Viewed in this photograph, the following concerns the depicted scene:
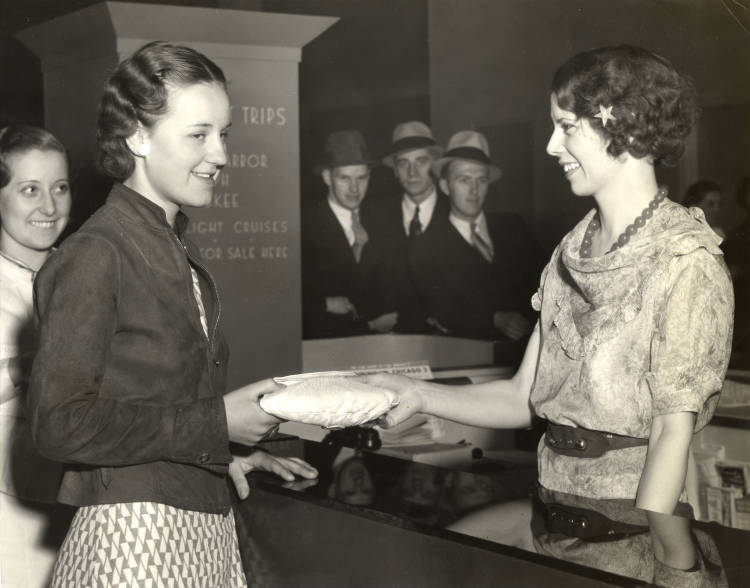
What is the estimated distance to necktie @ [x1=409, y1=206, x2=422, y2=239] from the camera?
22.1ft

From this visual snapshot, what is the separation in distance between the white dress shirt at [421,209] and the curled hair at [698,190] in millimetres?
1728

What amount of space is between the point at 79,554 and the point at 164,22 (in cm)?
345

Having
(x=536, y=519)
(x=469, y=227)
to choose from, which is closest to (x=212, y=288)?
(x=536, y=519)

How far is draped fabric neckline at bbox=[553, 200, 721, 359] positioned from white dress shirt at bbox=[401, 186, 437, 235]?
474 cm

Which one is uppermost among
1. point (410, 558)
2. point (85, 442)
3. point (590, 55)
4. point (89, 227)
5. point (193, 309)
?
point (590, 55)

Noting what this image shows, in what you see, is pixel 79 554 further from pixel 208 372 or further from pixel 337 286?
pixel 337 286

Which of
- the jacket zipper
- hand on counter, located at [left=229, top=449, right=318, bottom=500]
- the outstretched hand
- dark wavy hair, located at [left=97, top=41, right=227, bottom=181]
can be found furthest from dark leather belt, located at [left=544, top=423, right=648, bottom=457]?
dark wavy hair, located at [left=97, top=41, right=227, bottom=181]

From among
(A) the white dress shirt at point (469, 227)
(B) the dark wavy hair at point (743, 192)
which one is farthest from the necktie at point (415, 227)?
(B) the dark wavy hair at point (743, 192)

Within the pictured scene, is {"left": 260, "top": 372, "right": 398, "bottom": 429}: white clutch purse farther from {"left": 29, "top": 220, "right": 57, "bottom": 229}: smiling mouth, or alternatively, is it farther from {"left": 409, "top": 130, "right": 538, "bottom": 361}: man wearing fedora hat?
{"left": 409, "top": 130, "right": 538, "bottom": 361}: man wearing fedora hat

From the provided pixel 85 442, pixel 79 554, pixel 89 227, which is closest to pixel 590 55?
pixel 89 227

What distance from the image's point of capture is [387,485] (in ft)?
6.64

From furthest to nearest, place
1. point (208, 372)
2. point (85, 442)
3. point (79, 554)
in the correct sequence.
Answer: point (208, 372), point (79, 554), point (85, 442)

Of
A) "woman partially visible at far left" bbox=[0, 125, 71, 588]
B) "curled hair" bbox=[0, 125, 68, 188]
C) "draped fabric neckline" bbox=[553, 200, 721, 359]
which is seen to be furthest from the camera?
"curled hair" bbox=[0, 125, 68, 188]

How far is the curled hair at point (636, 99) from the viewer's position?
1.90m
